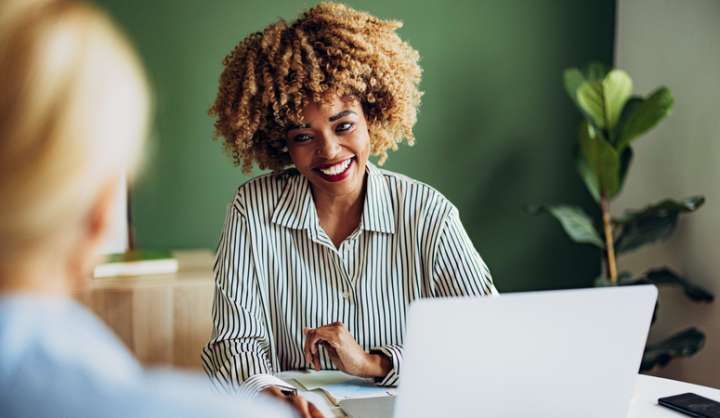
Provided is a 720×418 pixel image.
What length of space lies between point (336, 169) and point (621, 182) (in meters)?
1.57

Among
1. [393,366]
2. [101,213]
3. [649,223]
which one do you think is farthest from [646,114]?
[101,213]

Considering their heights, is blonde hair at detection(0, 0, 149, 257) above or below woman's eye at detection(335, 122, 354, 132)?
below

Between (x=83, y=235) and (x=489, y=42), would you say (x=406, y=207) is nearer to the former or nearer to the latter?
(x=83, y=235)

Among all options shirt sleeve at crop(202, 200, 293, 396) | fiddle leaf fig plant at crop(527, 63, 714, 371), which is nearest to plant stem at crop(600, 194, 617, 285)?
fiddle leaf fig plant at crop(527, 63, 714, 371)

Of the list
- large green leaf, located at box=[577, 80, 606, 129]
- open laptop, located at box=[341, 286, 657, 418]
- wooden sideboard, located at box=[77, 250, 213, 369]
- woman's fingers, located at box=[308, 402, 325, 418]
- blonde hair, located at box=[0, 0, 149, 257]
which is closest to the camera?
blonde hair, located at box=[0, 0, 149, 257]

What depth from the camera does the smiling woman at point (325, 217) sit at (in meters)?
1.79

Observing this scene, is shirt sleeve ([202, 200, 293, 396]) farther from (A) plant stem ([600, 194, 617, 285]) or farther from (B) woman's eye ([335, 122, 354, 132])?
(A) plant stem ([600, 194, 617, 285])

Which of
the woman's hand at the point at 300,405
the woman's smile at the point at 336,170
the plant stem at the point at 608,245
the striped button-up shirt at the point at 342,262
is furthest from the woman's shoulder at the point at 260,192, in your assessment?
the plant stem at the point at 608,245

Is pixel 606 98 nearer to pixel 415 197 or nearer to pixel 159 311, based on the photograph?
pixel 415 197

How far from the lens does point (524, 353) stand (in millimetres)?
1138

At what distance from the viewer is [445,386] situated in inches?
44.4

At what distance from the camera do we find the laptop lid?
110 cm

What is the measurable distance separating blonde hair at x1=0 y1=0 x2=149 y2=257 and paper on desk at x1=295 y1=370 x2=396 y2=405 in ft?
3.18

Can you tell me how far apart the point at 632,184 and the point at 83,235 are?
3.07 m
